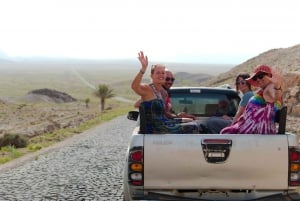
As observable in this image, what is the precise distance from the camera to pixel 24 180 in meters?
10.4

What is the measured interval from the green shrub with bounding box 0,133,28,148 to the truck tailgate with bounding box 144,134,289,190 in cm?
1399

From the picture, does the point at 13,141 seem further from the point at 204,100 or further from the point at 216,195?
the point at 216,195

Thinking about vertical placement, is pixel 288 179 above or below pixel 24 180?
above

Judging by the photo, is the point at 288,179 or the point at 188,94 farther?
the point at 188,94

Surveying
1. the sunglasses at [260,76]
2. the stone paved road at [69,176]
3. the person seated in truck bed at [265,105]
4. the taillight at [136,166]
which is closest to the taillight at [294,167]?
the person seated in truck bed at [265,105]

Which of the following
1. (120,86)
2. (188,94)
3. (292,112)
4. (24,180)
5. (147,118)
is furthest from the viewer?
(120,86)

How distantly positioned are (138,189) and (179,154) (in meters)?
0.60

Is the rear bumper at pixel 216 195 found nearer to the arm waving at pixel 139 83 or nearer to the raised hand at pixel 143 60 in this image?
the arm waving at pixel 139 83

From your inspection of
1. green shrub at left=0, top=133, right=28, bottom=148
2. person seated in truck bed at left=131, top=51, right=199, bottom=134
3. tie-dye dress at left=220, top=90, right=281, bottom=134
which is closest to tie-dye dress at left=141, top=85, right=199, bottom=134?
person seated in truck bed at left=131, top=51, right=199, bottom=134

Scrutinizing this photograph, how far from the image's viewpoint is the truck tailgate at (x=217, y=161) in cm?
545

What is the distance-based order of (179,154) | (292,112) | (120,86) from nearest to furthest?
(179,154) < (292,112) < (120,86)

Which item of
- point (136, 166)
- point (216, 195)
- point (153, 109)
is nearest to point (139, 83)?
point (153, 109)

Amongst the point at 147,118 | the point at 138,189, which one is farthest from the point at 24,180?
the point at 138,189

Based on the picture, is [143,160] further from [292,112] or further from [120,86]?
[120,86]
